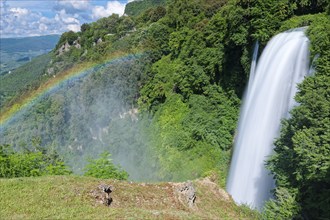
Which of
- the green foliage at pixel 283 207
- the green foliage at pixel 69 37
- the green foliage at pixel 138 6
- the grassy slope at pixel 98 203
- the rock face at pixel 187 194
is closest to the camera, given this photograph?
the grassy slope at pixel 98 203

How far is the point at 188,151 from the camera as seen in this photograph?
35.7 m

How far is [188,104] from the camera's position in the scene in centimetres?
4116

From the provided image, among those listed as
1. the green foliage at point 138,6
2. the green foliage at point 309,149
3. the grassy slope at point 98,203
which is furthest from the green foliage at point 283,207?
the green foliage at point 138,6

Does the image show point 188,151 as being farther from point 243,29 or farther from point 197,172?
point 243,29

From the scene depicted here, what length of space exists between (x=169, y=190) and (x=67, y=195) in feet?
15.5

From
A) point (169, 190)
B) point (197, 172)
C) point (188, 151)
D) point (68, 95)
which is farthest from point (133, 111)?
point (169, 190)

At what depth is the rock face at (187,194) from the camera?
632 inches

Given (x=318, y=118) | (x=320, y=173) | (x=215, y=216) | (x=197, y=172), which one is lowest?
(x=197, y=172)

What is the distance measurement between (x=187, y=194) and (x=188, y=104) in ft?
83.3

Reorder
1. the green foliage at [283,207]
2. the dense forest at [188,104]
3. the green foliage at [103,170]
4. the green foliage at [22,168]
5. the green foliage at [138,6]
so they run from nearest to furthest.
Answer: the green foliage at [283,207] < the dense forest at [188,104] < the green foliage at [103,170] < the green foliage at [22,168] < the green foliage at [138,6]

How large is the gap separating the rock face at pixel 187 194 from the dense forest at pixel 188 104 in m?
4.56

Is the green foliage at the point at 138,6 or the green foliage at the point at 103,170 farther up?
the green foliage at the point at 138,6

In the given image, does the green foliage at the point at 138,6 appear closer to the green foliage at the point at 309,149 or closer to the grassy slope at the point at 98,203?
the green foliage at the point at 309,149

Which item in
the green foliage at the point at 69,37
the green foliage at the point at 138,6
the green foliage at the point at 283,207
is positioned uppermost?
the green foliage at the point at 138,6
